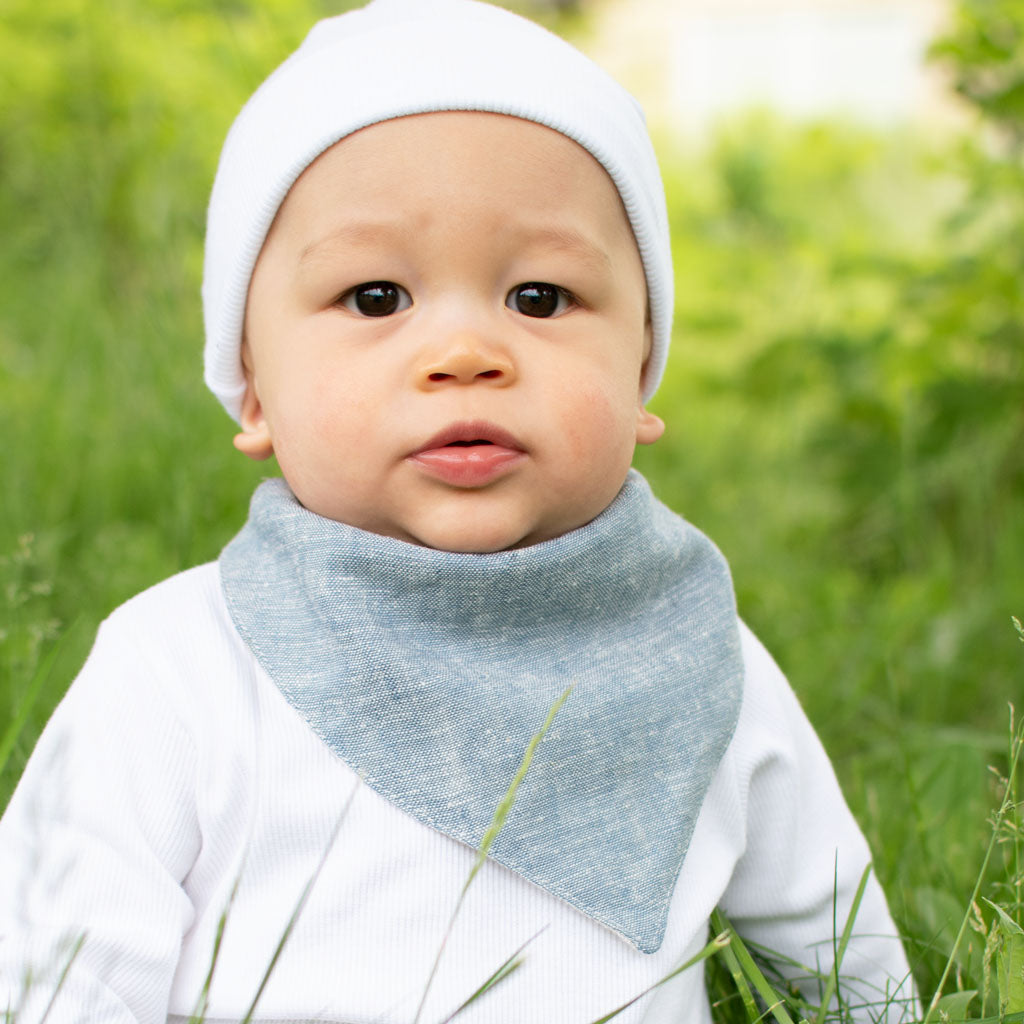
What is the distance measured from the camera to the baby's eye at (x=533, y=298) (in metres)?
1.40

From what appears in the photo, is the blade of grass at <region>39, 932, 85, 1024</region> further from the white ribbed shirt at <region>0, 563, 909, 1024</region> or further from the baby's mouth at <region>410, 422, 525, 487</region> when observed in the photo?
the baby's mouth at <region>410, 422, 525, 487</region>

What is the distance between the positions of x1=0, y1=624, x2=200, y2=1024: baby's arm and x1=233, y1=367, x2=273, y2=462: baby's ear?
0.34 metres

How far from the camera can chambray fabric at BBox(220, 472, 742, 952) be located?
130 centimetres

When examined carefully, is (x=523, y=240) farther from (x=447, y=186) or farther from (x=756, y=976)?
(x=756, y=976)

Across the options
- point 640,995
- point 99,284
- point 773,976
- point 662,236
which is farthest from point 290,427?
point 99,284

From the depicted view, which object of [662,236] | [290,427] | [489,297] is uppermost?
[662,236]

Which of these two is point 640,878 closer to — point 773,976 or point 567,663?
point 567,663

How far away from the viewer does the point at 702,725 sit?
1444mm

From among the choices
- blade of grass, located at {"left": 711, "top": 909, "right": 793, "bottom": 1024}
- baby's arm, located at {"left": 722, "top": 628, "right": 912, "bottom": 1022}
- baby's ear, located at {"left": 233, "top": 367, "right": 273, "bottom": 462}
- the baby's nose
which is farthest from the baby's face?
blade of grass, located at {"left": 711, "top": 909, "right": 793, "bottom": 1024}

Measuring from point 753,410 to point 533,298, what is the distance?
10.1 ft

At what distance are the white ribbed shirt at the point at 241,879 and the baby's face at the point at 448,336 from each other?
26 cm

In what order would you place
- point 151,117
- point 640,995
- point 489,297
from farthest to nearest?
point 151,117, point 489,297, point 640,995

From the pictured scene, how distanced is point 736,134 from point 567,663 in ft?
23.6

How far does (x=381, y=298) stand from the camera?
4.52 ft
